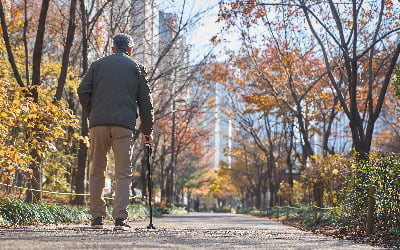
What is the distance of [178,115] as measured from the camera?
2930cm

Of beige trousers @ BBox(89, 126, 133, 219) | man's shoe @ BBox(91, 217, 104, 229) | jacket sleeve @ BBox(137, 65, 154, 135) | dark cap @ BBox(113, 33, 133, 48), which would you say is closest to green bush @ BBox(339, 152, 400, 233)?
jacket sleeve @ BBox(137, 65, 154, 135)

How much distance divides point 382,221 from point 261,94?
638 inches

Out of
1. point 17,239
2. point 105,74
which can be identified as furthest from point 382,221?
point 17,239

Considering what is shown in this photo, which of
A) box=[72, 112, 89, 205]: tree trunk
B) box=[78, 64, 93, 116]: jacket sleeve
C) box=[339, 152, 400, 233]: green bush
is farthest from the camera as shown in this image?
box=[72, 112, 89, 205]: tree trunk

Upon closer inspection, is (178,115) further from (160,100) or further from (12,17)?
(12,17)

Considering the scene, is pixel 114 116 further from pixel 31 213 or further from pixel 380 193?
pixel 380 193

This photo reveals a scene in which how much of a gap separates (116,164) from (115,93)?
0.76 metres

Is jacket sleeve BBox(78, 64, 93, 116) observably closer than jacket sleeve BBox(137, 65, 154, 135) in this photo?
Yes

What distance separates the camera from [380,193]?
6648 mm

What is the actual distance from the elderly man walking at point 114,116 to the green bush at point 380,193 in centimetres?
308

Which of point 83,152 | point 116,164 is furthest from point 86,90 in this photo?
point 83,152

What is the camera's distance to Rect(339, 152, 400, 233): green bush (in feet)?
20.3

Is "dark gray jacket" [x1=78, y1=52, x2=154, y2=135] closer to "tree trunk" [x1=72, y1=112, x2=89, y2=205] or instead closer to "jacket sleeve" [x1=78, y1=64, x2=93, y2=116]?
"jacket sleeve" [x1=78, y1=64, x2=93, y2=116]

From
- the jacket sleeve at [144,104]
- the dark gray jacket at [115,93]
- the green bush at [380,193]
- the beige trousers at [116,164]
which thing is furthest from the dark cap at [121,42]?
the green bush at [380,193]
